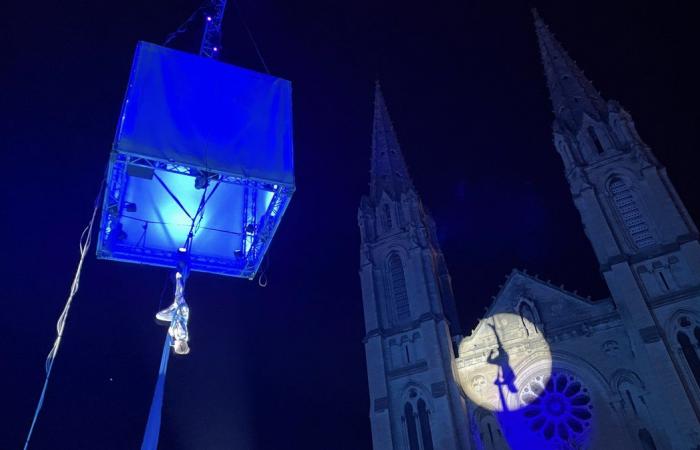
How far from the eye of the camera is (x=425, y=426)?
91.2 feet

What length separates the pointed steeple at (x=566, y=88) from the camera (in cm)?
3509

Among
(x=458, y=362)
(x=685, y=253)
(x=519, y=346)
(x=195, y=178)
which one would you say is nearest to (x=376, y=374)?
(x=458, y=362)

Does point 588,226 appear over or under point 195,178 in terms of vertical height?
over

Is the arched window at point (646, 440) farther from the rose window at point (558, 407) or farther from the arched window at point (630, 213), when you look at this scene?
the arched window at point (630, 213)

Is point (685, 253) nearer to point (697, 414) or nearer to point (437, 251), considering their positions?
point (697, 414)

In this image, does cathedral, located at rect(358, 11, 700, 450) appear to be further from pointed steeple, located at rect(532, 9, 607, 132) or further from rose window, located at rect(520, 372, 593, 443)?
pointed steeple, located at rect(532, 9, 607, 132)

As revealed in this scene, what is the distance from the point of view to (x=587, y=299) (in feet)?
92.2

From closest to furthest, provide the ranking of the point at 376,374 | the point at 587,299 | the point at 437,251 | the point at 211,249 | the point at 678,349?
the point at 211,249, the point at 678,349, the point at 587,299, the point at 376,374, the point at 437,251

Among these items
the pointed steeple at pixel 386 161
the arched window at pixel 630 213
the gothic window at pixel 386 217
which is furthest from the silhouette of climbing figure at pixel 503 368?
the pointed steeple at pixel 386 161

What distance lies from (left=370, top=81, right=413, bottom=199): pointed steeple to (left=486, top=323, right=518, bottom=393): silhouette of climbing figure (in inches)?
529

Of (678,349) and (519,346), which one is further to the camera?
(519,346)

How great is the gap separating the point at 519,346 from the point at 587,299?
395 centimetres

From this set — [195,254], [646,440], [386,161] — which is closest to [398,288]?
[386,161]

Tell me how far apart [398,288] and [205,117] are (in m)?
20.1
